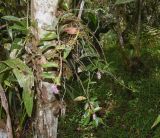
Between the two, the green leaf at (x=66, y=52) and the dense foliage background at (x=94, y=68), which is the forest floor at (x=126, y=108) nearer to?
the dense foliage background at (x=94, y=68)

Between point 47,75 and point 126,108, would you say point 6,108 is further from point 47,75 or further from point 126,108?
point 126,108

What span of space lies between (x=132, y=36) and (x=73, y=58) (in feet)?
7.19

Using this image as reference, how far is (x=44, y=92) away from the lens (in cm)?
123

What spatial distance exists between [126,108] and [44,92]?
64.7 inches

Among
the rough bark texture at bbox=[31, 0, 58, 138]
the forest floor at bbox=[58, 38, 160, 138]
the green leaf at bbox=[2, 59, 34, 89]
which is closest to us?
the green leaf at bbox=[2, 59, 34, 89]

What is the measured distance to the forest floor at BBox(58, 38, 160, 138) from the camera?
8.56 ft

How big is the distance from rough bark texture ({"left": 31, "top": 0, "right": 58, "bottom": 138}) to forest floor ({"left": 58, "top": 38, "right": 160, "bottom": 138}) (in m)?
1.29

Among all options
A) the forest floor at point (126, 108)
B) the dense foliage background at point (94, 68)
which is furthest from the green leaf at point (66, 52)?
the forest floor at point (126, 108)

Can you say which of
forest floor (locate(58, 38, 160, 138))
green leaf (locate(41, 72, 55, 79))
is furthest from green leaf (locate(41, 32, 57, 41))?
forest floor (locate(58, 38, 160, 138))

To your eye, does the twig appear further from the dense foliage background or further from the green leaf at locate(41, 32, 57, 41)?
the green leaf at locate(41, 32, 57, 41)

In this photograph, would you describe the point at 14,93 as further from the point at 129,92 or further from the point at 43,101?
the point at 129,92

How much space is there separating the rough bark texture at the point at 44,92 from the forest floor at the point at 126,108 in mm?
1293

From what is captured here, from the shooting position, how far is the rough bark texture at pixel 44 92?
4.03ft

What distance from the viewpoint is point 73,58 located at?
136 centimetres
